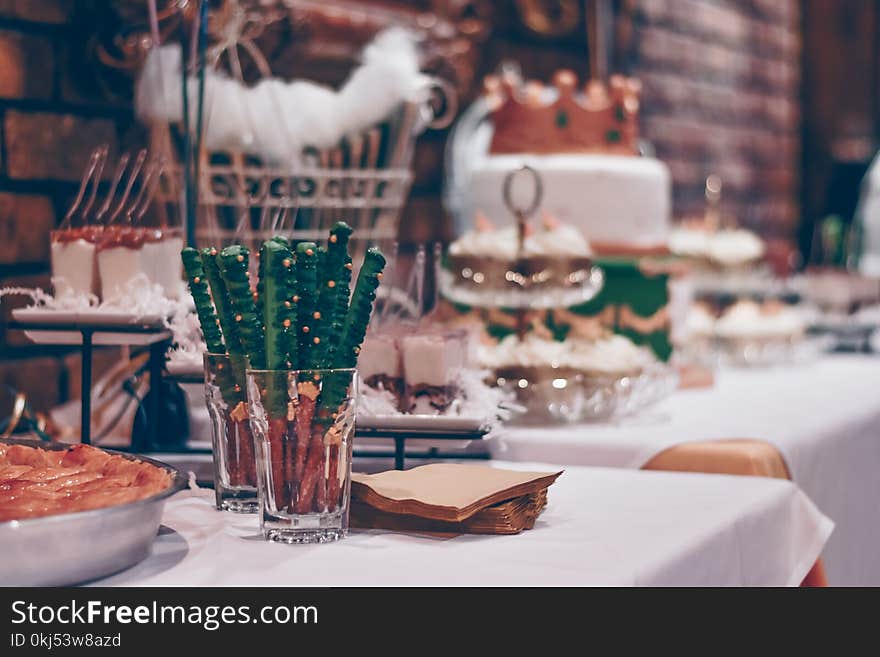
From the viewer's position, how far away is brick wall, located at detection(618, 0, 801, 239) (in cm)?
388

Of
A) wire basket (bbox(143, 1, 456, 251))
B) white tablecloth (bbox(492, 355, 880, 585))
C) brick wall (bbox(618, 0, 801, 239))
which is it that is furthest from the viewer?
brick wall (bbox(618, 0, 801, 239))

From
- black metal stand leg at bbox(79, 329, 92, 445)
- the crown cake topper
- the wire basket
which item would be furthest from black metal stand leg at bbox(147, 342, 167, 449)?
the crown cake topper

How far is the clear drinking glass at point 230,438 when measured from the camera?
3.84ft

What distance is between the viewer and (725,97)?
14.4ft

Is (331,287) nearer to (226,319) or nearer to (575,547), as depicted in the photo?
(226,319)

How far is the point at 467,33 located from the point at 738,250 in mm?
893

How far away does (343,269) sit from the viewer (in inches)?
43.5

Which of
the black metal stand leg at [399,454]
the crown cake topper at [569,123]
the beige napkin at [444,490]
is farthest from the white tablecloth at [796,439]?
the crown cake topper at [569,123]

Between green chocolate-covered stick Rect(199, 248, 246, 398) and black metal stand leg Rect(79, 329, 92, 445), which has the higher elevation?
green chocolate-covered stick Rect(199, 248, 246, 398)

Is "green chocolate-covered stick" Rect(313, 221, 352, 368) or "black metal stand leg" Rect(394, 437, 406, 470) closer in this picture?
"green chocolate-covered stick" Rect(313, 221, 352, 368)

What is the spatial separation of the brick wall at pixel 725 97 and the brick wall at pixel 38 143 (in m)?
2.01

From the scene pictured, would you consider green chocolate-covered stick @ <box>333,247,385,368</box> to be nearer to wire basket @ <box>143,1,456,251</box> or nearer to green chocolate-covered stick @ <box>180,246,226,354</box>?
green chocolate-covered stick @ <box>180,246,226,354</box>

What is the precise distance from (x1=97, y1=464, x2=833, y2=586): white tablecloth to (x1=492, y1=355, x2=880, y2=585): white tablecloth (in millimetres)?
261
